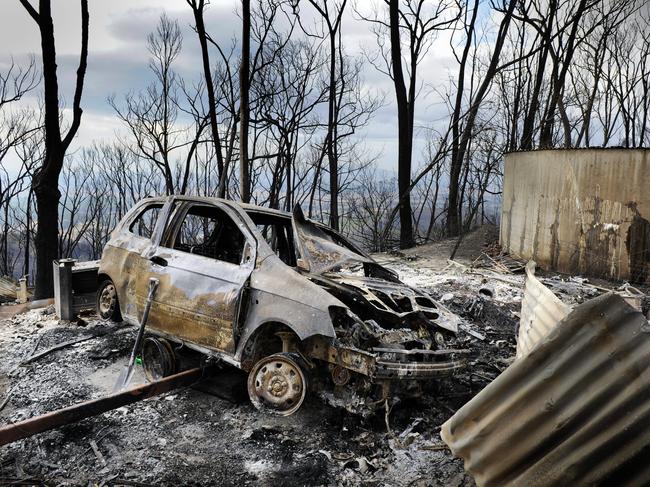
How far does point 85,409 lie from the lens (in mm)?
3867

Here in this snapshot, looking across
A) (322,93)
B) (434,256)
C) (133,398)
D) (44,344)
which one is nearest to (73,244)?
(322,93)

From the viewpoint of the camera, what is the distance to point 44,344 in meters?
6.43

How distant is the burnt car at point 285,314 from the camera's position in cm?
424

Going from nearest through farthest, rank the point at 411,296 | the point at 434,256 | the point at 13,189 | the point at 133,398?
the point at 133,398
the point at 411,296
the point at 434,256
the point at 13,189

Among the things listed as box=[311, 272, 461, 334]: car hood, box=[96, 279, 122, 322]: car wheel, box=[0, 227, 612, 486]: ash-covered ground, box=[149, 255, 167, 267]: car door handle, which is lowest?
box=[0, 227, 612, 486]: ash-covered ground

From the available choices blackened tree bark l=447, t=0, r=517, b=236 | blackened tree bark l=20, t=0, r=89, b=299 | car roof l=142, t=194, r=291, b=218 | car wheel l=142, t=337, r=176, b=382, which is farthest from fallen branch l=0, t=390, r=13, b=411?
blackened tree bark l=447, t=0, r=517, b=236

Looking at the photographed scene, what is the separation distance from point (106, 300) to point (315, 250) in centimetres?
307

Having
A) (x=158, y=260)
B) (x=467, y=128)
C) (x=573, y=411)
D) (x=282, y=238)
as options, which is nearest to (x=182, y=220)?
(x=158, y=260)

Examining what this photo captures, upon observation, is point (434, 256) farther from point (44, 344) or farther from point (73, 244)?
point (73, 244)

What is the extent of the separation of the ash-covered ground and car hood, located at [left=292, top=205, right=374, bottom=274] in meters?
1.31

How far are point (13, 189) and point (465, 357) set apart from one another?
2946cm

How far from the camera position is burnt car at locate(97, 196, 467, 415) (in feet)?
13.9

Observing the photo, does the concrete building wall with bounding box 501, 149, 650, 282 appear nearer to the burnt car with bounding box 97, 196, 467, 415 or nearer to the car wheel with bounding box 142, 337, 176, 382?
the burnt car with bounding box 97, 196, 467, 415

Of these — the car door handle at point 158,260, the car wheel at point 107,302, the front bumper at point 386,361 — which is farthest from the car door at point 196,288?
the car wheel at point 107,302
